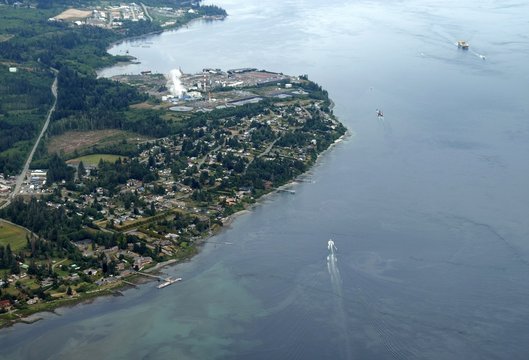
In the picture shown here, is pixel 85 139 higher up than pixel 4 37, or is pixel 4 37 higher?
pixel 4 37

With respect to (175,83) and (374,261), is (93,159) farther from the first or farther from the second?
(374,261)

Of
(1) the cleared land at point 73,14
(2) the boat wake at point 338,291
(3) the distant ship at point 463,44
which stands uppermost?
(3) the distant ship at point 463,44

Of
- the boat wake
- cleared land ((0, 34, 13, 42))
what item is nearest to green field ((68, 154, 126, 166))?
the boat wake

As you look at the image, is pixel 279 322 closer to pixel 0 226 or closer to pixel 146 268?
pixel 146 268

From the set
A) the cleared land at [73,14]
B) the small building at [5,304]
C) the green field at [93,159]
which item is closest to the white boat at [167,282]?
the small building at [5,304]

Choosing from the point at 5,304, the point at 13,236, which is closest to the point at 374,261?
the point at 5,304

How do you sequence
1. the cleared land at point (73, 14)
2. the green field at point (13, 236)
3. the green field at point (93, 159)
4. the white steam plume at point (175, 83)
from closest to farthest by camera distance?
the green field at point (13, 236) → the green field at point (93, 159) → the white steam plume at point (175, 83) → the cleared land at point (73, 14)

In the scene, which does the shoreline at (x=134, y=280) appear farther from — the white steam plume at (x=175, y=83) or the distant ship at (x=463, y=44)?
the distant ship at (x=463, y=44)
